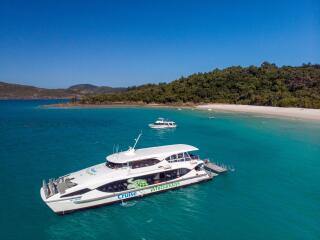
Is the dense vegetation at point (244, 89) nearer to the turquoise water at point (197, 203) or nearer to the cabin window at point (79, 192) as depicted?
the turquoise water at point (197, 203)

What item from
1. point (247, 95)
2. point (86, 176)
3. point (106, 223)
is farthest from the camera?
point (247, 95)

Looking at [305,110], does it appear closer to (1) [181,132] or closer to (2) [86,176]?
(1) [181,132]

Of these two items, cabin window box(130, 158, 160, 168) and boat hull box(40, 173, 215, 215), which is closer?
boat hull box(40, 173, 215, 215)

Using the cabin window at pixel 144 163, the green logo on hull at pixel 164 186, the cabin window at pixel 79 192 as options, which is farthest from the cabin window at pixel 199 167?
the cabin window at pixel 79 192

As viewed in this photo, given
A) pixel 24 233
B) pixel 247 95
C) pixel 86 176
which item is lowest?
pixel 24 233

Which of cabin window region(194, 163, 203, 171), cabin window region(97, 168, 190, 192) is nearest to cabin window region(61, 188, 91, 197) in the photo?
cabin window region(97, 168, 190, 192)

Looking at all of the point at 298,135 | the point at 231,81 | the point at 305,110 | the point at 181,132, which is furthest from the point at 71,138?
the point at 231,81

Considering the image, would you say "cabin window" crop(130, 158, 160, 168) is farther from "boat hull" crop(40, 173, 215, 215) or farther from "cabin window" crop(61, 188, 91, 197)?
"cabin window" crop(61, 188, 91, 197)
